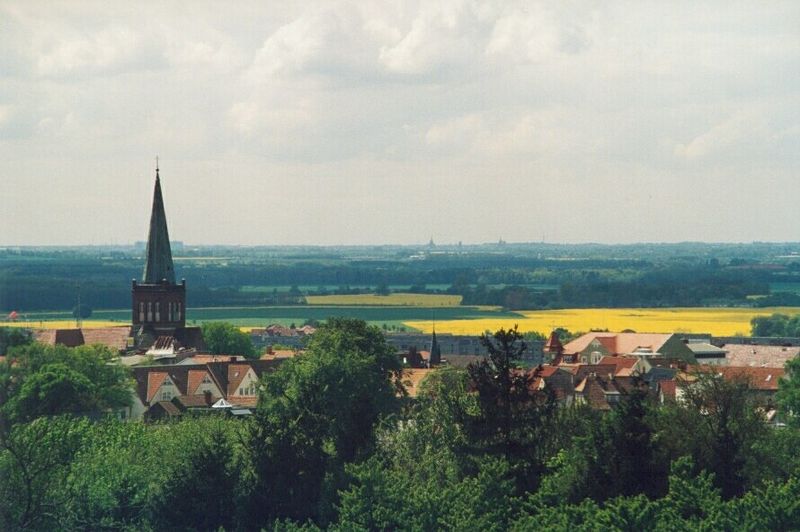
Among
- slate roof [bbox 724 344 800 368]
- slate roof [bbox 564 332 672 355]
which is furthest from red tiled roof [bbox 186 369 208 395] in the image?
slate roof [bbox 564 332 672 355]

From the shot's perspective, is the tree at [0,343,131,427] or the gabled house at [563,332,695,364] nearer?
the tree at [0,343,131,427]

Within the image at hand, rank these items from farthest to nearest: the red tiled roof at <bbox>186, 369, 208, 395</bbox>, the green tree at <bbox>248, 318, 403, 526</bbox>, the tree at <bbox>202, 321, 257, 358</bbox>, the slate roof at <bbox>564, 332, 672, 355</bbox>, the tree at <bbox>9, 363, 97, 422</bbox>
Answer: the tree at <bbox>202, 321, 257, 358</bbox>, the slate roof at <bbox>564, 332, 672, 355</bbox>, the red tiled roof at <bbox>186, 369, 208, 395</bbox>, the tree at <bbox>9, 363, 97, 422</bbox>, the green tree at <bbox>248, 318, 403, 526</bbox>

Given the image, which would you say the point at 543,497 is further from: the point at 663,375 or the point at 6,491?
the point at 663,375

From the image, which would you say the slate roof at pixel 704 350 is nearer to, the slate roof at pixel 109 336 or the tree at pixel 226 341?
the tree at pixel 226 341

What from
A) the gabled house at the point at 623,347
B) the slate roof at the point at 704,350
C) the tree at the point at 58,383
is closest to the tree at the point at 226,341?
the gabled house at the point at 623,347

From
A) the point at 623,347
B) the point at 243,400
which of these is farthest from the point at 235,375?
the point at 623,347

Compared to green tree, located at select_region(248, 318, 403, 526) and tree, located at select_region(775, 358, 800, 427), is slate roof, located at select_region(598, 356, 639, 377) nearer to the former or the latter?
tree, located at select_region(775, 358, 800, 427)
